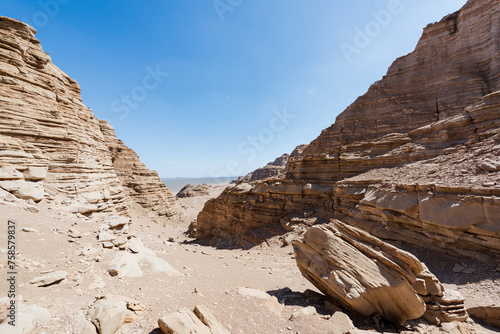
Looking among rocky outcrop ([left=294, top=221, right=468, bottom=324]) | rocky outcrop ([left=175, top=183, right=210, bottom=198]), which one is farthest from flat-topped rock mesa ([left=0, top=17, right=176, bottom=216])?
rocky outcrop ([left=175, top=183, right=210, bottom=198])

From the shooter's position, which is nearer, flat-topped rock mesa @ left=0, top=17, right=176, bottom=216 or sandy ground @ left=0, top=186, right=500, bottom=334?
sandy ground @ left=0, top=186, right=500, bottom=334

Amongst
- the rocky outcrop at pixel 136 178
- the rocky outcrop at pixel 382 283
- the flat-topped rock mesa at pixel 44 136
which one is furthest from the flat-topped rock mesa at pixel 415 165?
the rocky outcrop at pixel 136 178

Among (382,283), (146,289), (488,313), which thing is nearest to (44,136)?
(146,289)

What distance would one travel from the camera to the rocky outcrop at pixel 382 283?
16.6ft

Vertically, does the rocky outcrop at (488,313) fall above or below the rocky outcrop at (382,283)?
below

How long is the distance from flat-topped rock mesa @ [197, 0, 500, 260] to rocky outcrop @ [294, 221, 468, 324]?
15.4 feet

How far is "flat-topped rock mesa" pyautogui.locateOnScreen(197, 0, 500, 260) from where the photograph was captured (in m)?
8.62

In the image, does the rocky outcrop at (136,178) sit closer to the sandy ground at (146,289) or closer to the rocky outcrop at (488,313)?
the sandy ground at (146,289)

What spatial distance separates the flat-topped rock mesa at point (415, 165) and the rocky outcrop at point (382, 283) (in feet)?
15.4

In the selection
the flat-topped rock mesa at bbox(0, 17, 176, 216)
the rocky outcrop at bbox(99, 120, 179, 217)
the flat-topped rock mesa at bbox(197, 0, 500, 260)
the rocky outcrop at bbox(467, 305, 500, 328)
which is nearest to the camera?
the rocky outcrop at bbox(467, 305, 500, 328)

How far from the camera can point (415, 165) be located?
12.9 meters

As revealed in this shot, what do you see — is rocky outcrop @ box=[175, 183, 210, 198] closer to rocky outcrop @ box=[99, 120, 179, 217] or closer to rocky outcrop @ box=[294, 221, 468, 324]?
rocky outcrop @ box=[99, 120, 179, 217]

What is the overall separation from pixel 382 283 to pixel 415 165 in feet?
36.8

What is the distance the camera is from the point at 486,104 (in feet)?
37.7
